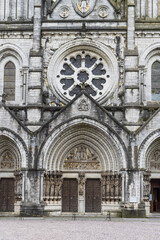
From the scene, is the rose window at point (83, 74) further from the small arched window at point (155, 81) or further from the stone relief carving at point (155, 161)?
the stone relief carving at point (155, 161)

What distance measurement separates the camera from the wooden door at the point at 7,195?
2903 centimetres

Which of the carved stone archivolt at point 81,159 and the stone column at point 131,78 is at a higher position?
the stone column at point 131,78

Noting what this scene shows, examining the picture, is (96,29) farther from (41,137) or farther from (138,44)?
(41,137)

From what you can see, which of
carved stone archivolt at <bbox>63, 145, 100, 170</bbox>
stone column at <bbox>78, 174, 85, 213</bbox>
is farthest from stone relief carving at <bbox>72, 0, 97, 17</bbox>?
stone column at <bbox>78, 174, 85, 213</bbox>

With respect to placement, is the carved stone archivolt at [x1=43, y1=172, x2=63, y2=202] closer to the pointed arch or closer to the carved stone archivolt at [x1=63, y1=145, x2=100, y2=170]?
the pointed arch

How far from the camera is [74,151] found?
96.8 ft

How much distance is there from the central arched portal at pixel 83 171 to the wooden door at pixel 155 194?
2700 millimetres

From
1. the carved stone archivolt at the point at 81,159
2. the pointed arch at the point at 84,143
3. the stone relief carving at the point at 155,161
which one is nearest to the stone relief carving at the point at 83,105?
the pointed arch at the point at 84,143

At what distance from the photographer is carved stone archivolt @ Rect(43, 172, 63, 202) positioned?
91.5 feet

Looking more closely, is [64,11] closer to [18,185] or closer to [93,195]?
[18,185]

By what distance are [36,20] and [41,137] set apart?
7976 millimetres
